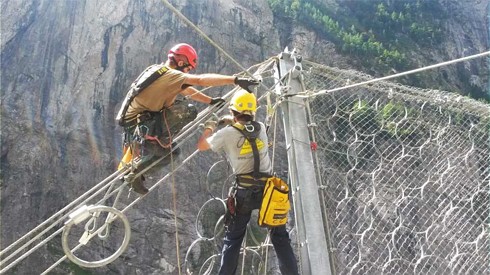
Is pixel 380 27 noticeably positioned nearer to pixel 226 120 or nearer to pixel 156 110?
pixel 226 120

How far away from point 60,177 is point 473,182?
46.5ft

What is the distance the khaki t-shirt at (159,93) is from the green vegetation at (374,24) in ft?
70.9

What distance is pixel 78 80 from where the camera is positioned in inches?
688

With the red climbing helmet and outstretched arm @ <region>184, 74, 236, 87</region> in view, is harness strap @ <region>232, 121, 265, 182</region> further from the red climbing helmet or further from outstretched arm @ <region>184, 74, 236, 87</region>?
the red climbing helmet

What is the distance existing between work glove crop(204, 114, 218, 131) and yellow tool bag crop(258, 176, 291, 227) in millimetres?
552

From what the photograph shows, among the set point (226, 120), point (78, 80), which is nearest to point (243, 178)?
point (226, 120)

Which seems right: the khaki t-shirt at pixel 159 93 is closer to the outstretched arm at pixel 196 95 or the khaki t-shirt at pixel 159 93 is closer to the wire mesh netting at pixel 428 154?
the outstretched arm at pixel 196 95

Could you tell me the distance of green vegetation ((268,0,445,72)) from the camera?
24.7 metres

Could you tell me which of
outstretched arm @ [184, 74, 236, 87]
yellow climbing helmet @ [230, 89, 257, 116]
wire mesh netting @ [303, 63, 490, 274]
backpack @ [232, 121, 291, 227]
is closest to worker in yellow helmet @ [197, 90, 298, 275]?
yellow climbing helmet @ [230, 89, 257, 116]

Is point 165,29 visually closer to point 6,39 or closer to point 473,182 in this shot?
point 6,39

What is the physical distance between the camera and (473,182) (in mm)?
3793

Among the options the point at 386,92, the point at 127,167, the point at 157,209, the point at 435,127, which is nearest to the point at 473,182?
the point at 435,127

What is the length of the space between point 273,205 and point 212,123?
71cm

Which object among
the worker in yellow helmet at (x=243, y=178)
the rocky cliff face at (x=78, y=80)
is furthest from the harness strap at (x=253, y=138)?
the rocky cliff face at (x=78, y=80)
